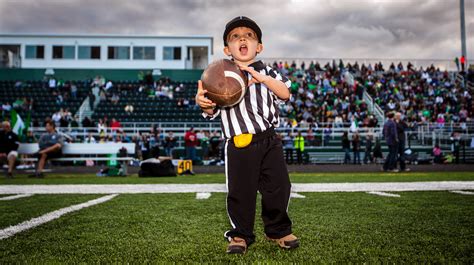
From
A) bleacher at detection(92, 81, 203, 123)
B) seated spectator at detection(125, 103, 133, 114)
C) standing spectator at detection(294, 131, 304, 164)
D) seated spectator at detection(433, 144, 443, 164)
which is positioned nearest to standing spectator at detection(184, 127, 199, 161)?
standing spectator at detection(294, 131, 304, 164)

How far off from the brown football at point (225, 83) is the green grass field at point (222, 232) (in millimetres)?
970

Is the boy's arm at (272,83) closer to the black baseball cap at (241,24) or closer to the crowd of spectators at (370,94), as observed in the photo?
the black baseball cap at (241,24)

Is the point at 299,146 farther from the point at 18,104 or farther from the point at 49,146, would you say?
the point at 18,104

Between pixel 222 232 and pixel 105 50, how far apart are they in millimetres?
35571

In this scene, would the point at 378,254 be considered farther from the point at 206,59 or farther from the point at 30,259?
the point at 206,59

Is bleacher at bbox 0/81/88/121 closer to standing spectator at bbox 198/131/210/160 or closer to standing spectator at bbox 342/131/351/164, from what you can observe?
standing spectator at bbox 198/131/210/160

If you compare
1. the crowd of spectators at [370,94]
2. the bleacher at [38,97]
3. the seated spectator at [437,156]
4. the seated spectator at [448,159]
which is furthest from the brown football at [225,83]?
the bleacher at [38,97]

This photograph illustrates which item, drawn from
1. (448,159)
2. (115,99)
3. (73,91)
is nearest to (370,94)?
(448,159)

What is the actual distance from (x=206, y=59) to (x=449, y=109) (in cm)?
1926

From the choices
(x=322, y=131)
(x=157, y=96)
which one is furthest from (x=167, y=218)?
(x=157, y=96)

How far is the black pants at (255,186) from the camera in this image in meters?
2.96

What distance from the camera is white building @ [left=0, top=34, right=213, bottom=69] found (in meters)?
36.1

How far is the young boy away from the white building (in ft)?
109

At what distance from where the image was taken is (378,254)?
100 inches
